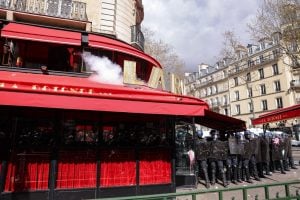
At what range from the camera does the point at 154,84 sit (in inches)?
372

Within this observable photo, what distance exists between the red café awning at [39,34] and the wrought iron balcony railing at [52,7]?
9.60ft

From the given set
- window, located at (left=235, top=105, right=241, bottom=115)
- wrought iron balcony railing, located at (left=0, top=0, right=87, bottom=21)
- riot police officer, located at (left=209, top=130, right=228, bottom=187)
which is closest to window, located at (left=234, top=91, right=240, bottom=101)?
window, located at (left=235, top=105, right=241, bottom=115)

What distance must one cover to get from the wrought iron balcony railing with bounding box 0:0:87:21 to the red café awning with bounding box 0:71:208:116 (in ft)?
19.4

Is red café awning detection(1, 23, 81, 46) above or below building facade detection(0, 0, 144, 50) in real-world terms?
below

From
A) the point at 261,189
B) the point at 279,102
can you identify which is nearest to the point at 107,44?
the point at 261,189

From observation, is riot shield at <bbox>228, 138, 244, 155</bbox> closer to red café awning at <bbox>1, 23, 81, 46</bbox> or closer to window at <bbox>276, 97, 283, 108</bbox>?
red café awning at <bbox>1, 23, 81, 46</bbox>

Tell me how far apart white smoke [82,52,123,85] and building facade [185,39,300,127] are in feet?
91.5

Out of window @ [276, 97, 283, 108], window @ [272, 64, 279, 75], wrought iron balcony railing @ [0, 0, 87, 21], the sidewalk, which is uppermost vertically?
window @ [272, 64, 279, 75]

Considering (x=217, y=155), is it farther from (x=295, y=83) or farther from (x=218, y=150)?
(x=295, y=83)

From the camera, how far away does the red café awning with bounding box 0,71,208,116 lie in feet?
16.9

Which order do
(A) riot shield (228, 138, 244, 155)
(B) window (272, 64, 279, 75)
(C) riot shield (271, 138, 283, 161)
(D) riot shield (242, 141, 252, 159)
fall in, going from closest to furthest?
(A) riot shield (228, 138, 244, 155), (D) riot shield (242, 141, 252, 159), (C) riot shield (271, 138, 283, 161), (B) window (272, 64, 279, 75)

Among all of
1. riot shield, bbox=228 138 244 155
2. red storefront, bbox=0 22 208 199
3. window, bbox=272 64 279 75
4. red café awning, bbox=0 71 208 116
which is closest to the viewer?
red café awning, bbox=0 71 208 116

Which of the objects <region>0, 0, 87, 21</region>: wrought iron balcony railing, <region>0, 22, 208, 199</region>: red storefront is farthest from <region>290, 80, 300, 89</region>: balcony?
<region>0, 22, 208, 199</region>: red storefront

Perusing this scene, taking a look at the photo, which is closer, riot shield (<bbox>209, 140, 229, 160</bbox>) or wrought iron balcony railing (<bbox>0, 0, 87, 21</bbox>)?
riot shield (<bbox>209, 140, 229, 160</bbox>)
